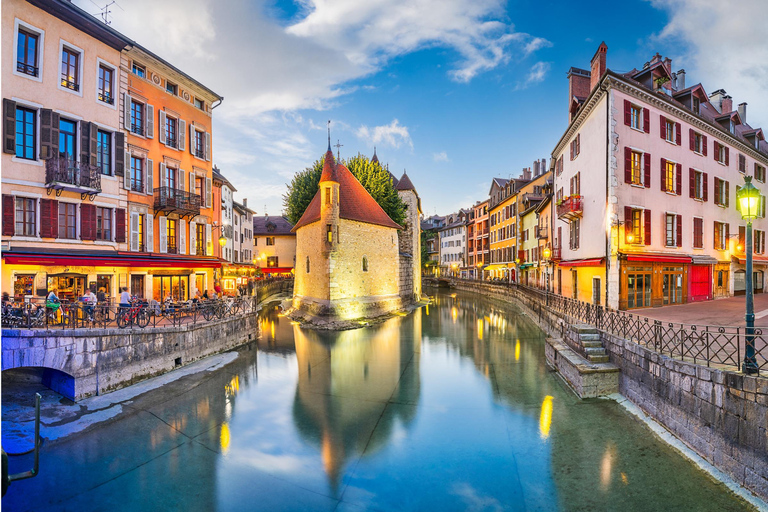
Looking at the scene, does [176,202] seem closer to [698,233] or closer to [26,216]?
[26,216]

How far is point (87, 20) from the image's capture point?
15.4 meters

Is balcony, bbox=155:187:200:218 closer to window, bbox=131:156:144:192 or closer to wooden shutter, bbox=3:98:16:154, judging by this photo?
window, bbox=131:156:144:192

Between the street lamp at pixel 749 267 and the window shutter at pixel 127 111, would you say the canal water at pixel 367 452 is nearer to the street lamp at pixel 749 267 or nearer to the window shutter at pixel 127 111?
the street lamp at pixel 749 267

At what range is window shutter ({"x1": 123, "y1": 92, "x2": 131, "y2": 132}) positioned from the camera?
17.7 meters

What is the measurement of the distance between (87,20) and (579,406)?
22.6 meters

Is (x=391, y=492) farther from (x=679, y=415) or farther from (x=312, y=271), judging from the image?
(x=312, y=271)

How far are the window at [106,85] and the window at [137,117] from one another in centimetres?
141

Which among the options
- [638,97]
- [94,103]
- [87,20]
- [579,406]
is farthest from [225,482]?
[638,97]

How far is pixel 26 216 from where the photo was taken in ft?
46.6

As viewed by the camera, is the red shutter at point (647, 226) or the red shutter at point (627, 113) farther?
the red shutter at point (647, 226)

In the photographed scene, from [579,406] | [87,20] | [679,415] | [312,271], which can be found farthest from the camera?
[312,271]

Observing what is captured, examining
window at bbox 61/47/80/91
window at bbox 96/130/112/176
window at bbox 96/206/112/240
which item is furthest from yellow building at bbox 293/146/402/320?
window at bbox 61/47/80/91

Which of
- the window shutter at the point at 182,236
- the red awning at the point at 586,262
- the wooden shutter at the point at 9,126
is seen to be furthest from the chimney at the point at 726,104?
the wooden shutter at the point at 9,126

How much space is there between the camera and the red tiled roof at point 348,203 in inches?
1008
